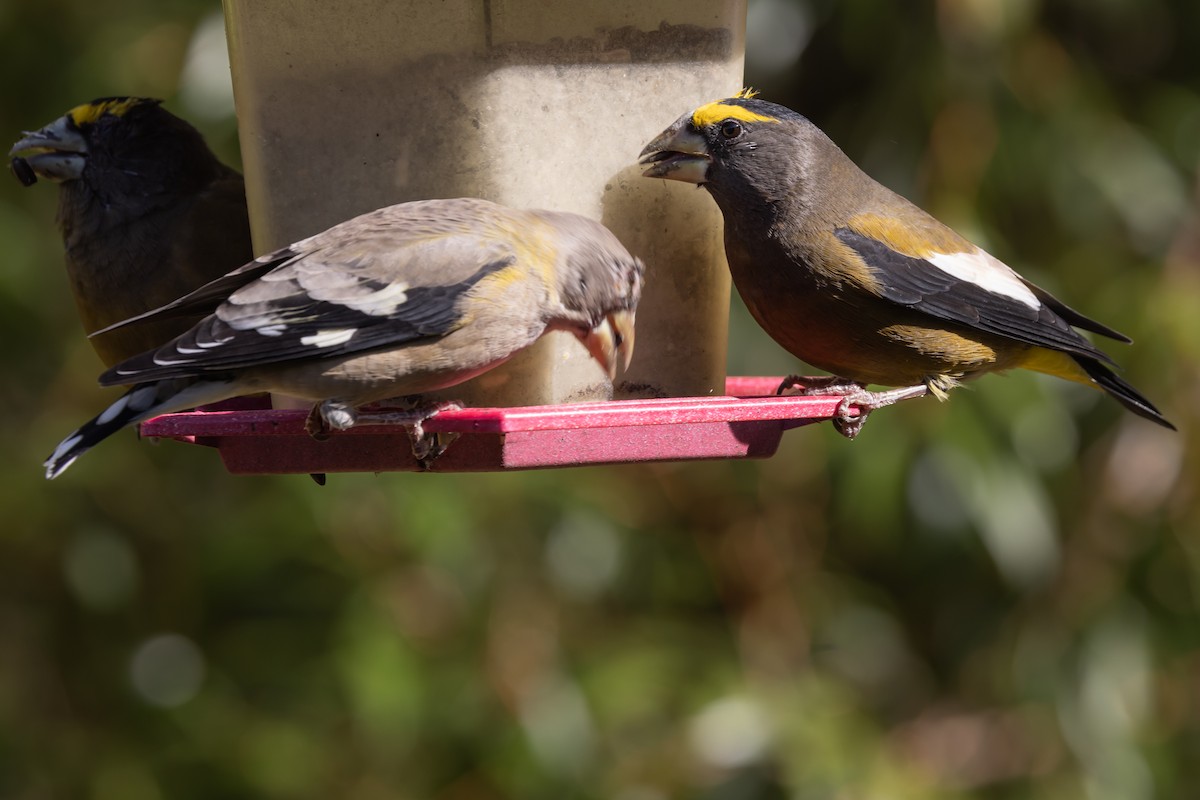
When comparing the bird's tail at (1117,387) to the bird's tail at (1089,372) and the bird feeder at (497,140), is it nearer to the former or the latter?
the bird's tail at (1089,372)

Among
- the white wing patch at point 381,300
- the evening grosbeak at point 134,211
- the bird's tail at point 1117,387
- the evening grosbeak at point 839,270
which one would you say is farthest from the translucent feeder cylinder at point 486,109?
the bird's tail at point 1117,387

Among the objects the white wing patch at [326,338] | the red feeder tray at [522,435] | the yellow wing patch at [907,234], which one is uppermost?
the white wing patch at [326,338]

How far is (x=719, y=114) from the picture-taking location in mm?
3512

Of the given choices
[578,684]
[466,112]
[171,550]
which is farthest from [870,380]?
[171,550]

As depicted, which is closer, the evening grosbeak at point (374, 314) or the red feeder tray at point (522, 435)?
the red feeder tray at point (522, 435)

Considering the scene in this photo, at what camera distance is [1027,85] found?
538cm

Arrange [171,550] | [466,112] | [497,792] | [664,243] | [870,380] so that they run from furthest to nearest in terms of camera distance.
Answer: [171,550] < [497,792] < [870,380] < [664,243] < [466,112]

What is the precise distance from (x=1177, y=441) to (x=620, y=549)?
216cm

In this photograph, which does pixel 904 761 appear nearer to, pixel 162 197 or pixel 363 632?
pixel 363 632

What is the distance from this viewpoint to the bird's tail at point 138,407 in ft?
9.50

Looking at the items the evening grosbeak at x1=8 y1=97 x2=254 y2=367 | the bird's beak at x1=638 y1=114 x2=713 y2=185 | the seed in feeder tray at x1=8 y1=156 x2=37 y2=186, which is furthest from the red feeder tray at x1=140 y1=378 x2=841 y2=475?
the seed in feeder tray at x1=8 y1=156 x2=37 y2=186

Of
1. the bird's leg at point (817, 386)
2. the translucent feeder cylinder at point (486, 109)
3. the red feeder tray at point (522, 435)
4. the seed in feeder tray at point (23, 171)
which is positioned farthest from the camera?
the seed in feeder tray at point (23, 171)

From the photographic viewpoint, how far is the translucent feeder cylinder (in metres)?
3.21

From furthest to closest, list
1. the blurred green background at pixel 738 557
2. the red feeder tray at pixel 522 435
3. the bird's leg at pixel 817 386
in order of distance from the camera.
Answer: the blurred green background at pixel 738 557, the bird's leg at pixel 817 386, the red feeder tray at pixel 522 435
